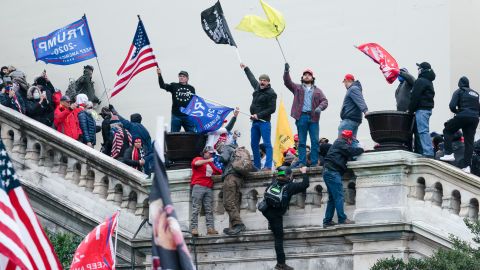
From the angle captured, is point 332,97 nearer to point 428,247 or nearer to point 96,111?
point 96,111

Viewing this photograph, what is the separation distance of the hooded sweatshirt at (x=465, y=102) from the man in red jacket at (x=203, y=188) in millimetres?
3424

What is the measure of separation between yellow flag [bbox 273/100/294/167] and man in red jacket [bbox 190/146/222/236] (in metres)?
2.42

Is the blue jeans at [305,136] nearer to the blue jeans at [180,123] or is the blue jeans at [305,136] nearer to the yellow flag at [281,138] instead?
the yellow flag at [281,138]

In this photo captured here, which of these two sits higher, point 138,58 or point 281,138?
point 138,58

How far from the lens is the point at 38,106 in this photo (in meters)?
26.5

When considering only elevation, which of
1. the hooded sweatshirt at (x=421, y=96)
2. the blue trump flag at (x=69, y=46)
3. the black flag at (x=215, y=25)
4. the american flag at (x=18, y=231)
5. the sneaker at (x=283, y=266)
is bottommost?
the american flag at (x=18, y=231)

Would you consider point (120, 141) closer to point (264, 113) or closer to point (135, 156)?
point (135, 156)

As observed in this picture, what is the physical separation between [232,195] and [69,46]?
21.4ft

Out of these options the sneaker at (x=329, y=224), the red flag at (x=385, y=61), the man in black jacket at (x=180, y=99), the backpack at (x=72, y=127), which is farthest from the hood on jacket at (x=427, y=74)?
the backpack at (x=72, y=127)

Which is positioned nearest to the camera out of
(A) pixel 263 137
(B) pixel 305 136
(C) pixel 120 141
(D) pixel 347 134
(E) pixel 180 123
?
(D) pixel 347 134

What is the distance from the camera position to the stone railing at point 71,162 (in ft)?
76.9

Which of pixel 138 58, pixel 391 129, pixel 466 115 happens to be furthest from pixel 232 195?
pixel 138 58

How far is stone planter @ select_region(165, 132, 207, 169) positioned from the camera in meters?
22.9

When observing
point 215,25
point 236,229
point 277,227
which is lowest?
point 277,227
